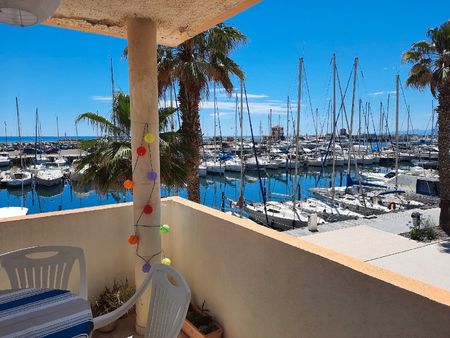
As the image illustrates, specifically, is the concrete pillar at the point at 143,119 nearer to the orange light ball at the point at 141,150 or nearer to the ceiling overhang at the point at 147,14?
the orange light ball at the point at 141,150

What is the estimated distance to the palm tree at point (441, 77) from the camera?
8.86 m

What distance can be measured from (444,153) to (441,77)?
228 centimetres

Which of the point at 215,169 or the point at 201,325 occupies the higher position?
the point at 201,325

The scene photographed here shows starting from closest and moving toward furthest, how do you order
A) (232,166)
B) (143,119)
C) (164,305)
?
(164,305) → (143,119) → (232,166)

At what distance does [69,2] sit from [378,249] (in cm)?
544

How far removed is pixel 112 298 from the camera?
288cm

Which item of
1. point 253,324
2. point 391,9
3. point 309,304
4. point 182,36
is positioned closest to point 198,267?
point 253,324

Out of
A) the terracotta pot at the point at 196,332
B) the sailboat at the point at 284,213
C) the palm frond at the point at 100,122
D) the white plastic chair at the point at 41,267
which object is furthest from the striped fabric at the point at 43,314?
the sailboat at the point at 284,213

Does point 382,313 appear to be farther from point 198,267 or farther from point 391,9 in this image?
point 391,9

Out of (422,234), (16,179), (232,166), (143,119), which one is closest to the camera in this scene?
(143,119)

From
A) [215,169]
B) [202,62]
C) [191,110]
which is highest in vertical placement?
[202,62]

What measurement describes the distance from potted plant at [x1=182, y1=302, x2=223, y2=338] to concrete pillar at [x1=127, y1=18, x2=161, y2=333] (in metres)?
0.42

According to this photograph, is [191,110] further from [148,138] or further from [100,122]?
[148,138]

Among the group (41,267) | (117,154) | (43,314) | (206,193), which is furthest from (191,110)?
(206,193)
